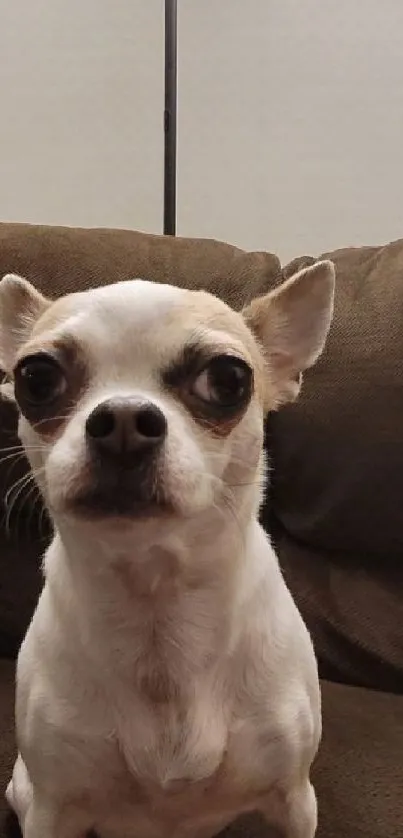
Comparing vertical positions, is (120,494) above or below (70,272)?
above

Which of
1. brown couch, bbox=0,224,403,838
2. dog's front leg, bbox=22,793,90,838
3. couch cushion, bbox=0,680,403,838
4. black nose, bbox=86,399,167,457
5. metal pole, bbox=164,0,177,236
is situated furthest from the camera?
metal pole, bbox=164,0,177,236

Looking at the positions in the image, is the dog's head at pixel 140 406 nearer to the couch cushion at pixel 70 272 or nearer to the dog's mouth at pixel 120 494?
the dog's mouth at pixel 120 494

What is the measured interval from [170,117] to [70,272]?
79 cm

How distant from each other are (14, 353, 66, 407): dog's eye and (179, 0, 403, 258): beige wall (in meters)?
1.65

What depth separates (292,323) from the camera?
1.18 meters

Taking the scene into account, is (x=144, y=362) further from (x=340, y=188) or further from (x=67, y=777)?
(x=340, y=188)

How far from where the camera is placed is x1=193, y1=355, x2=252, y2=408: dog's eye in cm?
94

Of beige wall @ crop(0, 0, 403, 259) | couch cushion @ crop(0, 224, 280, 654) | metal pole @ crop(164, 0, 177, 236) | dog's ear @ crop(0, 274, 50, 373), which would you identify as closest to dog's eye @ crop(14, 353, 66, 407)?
dog's ear @ crop(0, 274, 50, 373)

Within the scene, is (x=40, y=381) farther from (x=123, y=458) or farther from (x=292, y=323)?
(x=292, y=323)

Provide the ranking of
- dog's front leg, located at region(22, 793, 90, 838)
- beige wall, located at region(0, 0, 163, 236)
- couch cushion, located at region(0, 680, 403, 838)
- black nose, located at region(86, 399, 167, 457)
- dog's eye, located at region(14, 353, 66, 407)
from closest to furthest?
black nose, located at region(86, 399, 167, 457)
dog's eye, located at region(14, 353, 66, 407)
dog's front leg, located at region(22, 793, 90, 838)
couch cushion, located at region(0, 680, 403, 838)
beige wall, located at region(0, 0, 163, 236)

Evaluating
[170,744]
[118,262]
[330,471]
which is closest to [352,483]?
[330,471]

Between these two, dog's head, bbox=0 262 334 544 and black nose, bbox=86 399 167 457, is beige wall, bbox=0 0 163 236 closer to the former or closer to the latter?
dog's head, bbox=0 262 334 544

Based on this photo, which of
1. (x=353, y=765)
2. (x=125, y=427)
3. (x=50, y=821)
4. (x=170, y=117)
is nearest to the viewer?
(x=125, y=427)

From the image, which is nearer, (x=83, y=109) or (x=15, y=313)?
(x=15, y=313)
